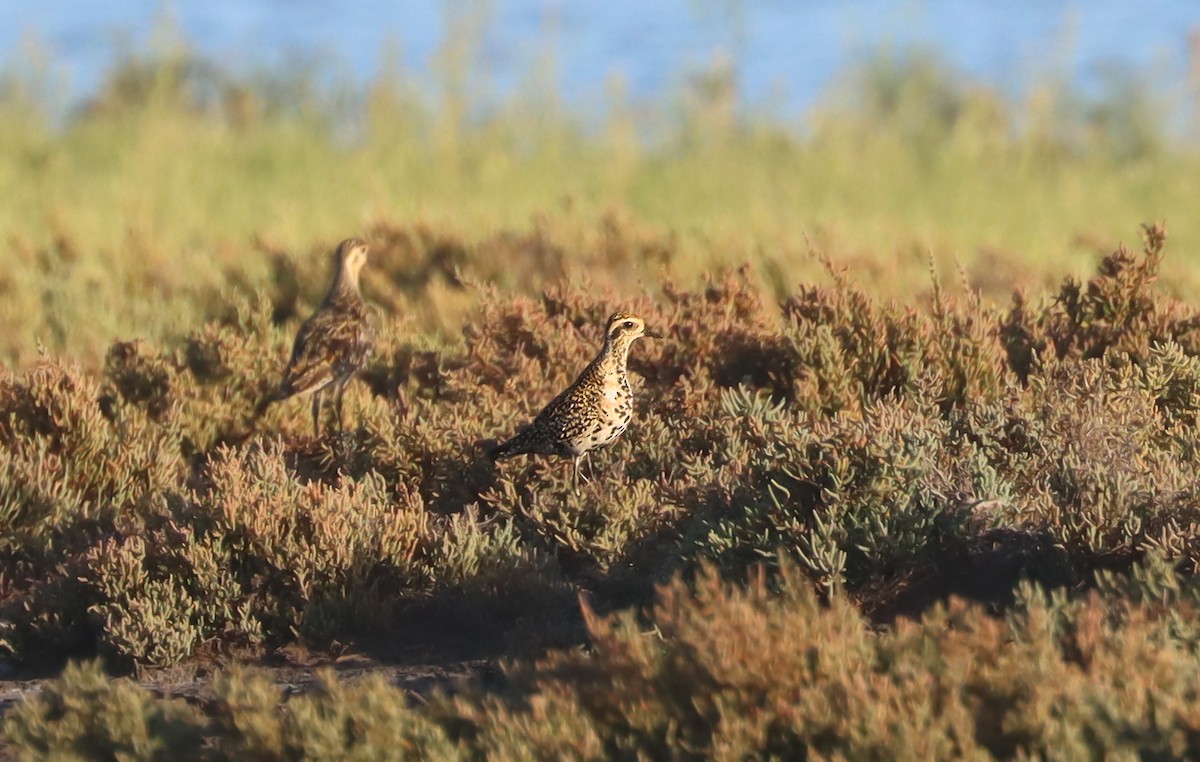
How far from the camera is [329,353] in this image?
9.59 m

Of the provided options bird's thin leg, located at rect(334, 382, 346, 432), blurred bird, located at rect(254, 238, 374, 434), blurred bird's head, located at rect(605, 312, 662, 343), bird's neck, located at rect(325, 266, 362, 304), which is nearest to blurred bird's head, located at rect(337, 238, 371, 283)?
bird's neck, located at rect(325, 266, 362, 304)

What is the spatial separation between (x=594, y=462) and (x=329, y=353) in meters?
2.05

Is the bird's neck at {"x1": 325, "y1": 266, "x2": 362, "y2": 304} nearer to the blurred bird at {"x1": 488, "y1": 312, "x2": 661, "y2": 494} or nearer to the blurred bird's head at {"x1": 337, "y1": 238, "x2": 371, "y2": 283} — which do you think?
the blurred bird's head at {"x1": 337, "y1": 238, "x2": 371, "y2": 283}

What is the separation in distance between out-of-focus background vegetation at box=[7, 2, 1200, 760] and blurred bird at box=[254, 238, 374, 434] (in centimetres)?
21

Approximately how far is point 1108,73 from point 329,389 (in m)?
15.8

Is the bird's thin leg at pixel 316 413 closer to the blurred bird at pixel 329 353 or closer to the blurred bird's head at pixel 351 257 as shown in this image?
the blurred bird at pixel 329 353

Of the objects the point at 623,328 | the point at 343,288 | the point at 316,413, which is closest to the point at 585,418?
the point at 623,328

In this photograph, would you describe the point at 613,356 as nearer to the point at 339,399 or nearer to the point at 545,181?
the point at 339,399

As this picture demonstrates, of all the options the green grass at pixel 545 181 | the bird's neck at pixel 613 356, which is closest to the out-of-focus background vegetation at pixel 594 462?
the green grass at pixel 545 181

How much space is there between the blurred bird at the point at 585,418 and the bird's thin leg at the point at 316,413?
5.21ft

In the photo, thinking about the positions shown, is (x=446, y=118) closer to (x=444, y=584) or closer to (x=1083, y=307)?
(x=1083, y=307)

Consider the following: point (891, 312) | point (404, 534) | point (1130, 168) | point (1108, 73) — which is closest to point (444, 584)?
point (404, 534)

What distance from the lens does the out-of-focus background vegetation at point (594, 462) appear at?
16.1ft

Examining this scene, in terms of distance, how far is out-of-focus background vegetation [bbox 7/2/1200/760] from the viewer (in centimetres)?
492
